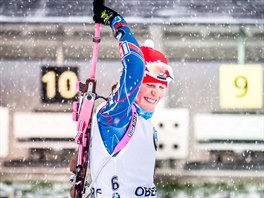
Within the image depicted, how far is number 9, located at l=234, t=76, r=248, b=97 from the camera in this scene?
5750 millimetres

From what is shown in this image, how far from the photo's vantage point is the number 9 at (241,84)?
5750 millimetres

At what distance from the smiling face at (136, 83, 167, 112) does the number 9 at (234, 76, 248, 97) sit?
306 cm

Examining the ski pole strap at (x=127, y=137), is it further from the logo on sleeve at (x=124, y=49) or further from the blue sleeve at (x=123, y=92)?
the logo on sleeve at (x=124, y=49)

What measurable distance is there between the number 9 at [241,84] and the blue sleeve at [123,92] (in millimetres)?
3392

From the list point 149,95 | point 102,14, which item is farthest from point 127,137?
point 102,14

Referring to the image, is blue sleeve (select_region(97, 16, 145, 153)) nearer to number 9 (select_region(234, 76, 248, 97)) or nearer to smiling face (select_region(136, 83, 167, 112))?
smiling face (select_region(136, 83, 167, 112))

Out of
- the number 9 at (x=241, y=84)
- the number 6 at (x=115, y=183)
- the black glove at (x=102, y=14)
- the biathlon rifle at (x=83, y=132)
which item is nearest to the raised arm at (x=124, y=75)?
the black glove at (x=102, y=14)

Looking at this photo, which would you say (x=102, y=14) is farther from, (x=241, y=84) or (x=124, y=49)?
(x=241, y=84)

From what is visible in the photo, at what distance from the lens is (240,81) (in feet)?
18.9

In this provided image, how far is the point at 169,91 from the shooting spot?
233 inches

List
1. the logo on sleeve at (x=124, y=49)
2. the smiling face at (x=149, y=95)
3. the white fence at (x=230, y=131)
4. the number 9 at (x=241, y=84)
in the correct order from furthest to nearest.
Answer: the white fence at (x=230, y=131) → the number 9 at (x=241, y=84) → the smiling face at (x=149, y=95) → the logo on sleeve at (x=124, y=49)

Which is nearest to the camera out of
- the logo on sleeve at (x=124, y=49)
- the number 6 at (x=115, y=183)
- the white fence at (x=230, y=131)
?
the logo on sleeve at (x=124, y=49)

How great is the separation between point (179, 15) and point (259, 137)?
1394mm

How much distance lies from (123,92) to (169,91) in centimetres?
352
